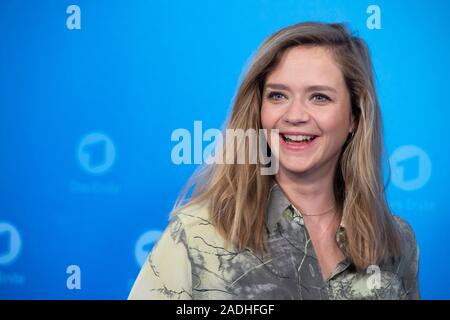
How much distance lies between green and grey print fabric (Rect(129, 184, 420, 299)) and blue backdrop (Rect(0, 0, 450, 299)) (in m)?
1.13

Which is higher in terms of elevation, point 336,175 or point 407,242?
point 336,175

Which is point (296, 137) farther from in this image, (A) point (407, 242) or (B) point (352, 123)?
(A) point (407, 242)

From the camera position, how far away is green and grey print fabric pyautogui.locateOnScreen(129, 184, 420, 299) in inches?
62.9

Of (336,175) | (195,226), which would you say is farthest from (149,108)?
(195,226)

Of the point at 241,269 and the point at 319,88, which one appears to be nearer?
the point at 241,269

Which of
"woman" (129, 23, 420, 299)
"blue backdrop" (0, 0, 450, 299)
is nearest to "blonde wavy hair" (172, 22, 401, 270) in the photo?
"woman" (129, 23, 420, 299)

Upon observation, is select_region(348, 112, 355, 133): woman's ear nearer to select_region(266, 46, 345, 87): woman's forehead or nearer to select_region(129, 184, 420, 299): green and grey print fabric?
select_region(266, 46, 345, 87): woman's forehead

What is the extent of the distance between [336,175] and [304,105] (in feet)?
0.89

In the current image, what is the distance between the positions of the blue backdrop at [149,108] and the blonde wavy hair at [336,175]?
957 mm

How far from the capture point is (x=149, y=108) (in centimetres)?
281

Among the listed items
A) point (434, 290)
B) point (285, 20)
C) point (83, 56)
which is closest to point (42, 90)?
point (83, 56)

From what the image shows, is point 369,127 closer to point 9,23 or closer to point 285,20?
point 285,20

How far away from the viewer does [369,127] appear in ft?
6.06
